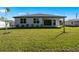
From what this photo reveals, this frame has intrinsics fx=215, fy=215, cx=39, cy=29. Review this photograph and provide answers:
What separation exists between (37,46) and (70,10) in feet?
7.92

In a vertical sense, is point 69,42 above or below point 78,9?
below

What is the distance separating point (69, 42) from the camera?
37.9ft

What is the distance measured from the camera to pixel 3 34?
1430 centimetres

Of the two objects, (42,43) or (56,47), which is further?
(42,43)

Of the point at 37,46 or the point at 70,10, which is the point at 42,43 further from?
the point at 70,10
